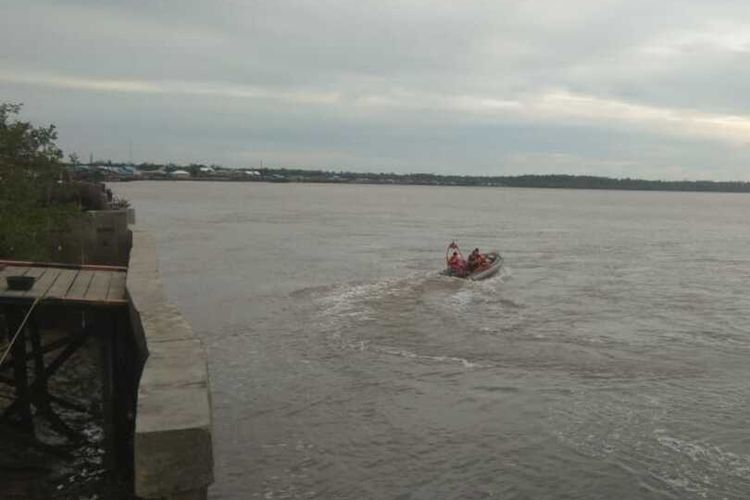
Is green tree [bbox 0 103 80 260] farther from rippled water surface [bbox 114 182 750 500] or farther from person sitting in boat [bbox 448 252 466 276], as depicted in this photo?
person sitting in boat [bbox 448 252 466 276]

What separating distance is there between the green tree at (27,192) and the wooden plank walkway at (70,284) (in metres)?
2.52

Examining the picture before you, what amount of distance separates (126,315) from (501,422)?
6901 mm

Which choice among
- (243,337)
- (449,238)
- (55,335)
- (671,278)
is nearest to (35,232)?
(55,335)

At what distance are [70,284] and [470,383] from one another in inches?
335

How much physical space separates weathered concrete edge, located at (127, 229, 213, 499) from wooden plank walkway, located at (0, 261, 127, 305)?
2535 mm

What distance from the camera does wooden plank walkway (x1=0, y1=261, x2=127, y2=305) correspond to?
7836 millimetres

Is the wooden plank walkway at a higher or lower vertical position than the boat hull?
higher

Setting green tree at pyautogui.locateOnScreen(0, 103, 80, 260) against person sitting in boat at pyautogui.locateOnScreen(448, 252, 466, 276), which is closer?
green tree at pyautogui.locateOnScreen(0, 103, 80, 260)

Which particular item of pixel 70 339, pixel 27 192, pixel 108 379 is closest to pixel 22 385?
pixel 70 339

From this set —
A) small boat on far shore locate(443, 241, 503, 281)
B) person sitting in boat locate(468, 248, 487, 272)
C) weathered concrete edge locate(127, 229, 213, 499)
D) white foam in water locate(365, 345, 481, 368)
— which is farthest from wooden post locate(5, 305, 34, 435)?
person sitting in boat locate(468, 248, 487, 272)

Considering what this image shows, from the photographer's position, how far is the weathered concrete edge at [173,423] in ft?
12.4

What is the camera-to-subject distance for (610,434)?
39.9 feet

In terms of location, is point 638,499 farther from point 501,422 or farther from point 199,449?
point 199,449

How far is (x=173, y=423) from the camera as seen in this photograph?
3885 millimetres
